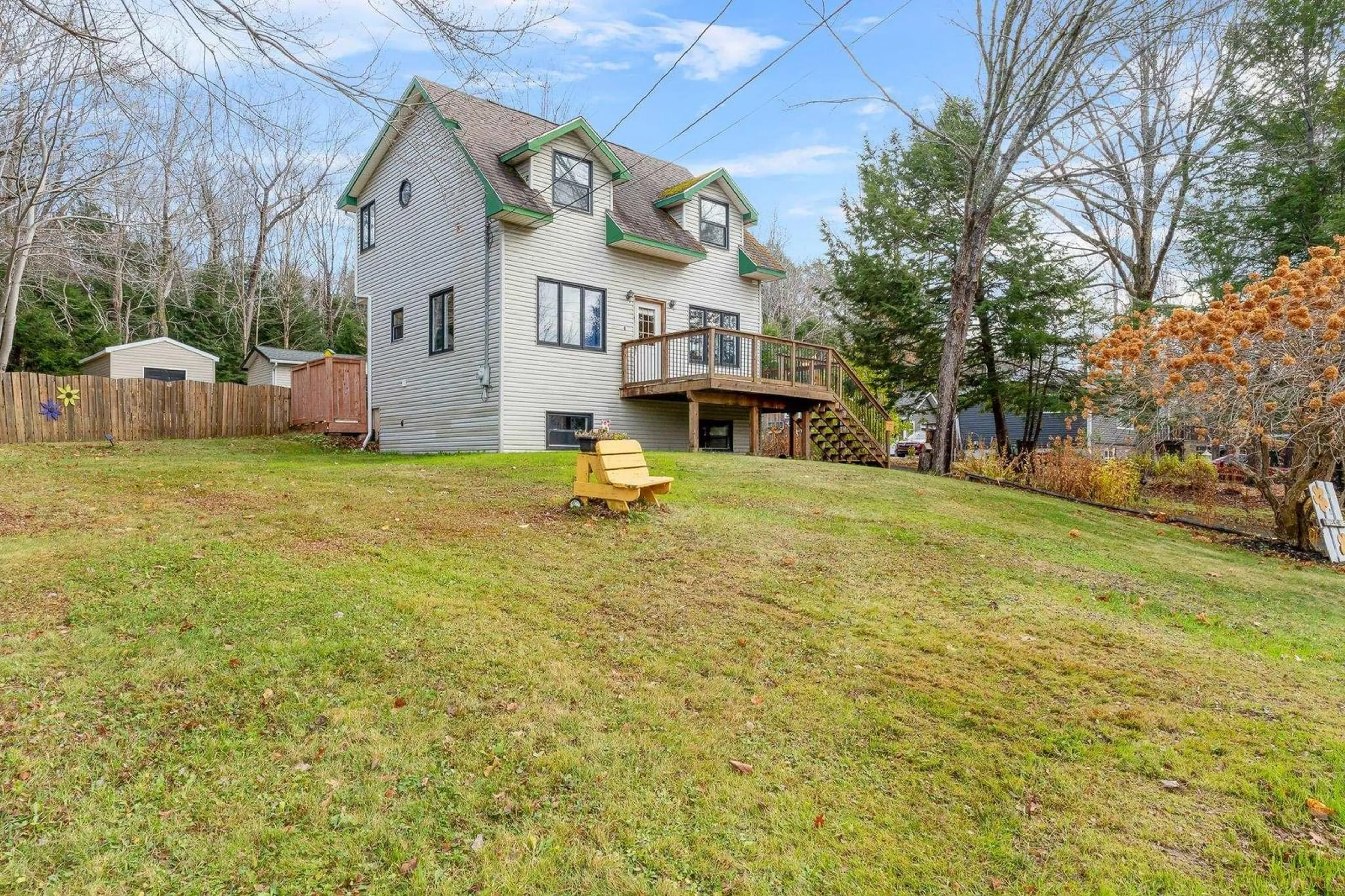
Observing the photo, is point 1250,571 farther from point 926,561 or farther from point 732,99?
point 732,99

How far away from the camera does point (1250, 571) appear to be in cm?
769

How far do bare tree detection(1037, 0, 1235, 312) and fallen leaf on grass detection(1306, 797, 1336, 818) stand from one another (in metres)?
13.7

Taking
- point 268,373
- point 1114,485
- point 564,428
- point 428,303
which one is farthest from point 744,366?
point 268,373

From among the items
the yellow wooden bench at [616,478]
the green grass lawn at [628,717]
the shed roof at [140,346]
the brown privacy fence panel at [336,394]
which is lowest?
the green grass lawn at [628,717]

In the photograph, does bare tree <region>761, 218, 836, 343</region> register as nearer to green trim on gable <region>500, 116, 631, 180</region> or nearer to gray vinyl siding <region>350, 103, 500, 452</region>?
green trim on gable <region>500, 116, 631, 180</region>

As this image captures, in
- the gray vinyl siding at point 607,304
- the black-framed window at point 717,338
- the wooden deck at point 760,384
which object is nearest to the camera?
the gray vinyl siding at point 607,304

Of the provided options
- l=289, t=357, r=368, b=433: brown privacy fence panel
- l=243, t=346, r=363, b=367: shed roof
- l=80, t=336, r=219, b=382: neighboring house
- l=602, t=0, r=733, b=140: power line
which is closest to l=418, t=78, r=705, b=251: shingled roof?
l=602, t=0, r=733, b=140: power line

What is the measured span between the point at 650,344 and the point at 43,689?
13070mm

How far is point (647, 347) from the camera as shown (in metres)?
15.7

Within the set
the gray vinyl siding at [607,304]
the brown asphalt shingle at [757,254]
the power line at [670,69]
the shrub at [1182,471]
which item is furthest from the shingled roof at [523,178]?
the shrub at [1182,471]

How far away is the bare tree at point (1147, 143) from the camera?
15.4 meters

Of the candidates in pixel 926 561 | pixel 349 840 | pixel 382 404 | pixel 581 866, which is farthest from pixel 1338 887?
pixel 382 404

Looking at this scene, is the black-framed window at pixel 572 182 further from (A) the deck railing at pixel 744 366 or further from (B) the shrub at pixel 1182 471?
(B) the shrub at pixel 1182 471

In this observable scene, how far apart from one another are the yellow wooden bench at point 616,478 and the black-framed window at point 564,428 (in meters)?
7.12
